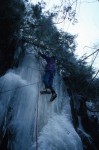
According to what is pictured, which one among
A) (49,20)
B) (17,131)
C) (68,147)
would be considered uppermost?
(49,20)

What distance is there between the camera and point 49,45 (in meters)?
9.85

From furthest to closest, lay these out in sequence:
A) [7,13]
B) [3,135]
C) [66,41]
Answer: [66,41] < [7,13] < [3,135]

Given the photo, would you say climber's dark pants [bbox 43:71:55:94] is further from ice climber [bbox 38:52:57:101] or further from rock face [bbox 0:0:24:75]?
rock face [bbox 0:0:24:75]

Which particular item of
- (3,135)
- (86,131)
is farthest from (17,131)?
(86,131)

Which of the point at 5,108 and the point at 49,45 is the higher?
the point at 49,45

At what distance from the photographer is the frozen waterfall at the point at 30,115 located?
741 cm

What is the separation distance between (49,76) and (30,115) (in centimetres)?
181

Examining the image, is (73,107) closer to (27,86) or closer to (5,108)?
(27,86)

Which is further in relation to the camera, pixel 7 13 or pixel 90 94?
pixel 90 94

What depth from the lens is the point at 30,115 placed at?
803cm

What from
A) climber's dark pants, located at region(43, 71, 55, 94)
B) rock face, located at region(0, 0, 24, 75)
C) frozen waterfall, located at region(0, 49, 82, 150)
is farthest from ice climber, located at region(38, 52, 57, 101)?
rock face, located at region(0, 0, 24, 75)

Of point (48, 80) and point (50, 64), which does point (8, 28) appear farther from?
point (48, 80)

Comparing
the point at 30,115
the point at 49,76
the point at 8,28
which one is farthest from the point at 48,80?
the point at 8,28

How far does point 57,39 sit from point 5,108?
4115mm
